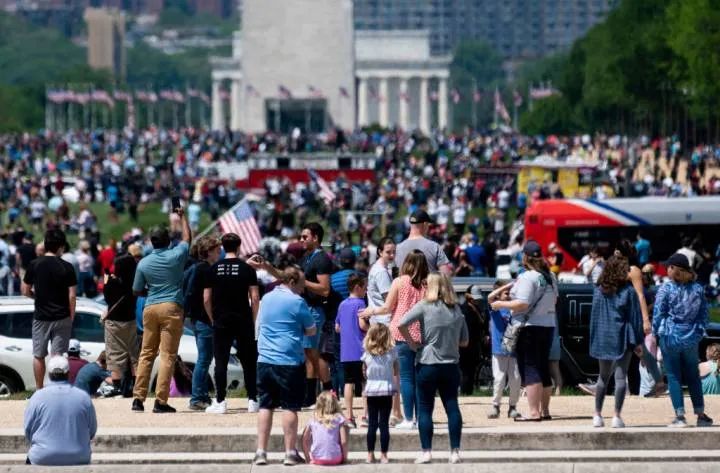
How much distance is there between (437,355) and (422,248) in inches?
73.9

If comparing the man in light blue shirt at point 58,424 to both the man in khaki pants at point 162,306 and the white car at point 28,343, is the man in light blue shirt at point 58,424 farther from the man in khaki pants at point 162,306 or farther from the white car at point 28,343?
the white car at point 28,343

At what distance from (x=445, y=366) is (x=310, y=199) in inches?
1845

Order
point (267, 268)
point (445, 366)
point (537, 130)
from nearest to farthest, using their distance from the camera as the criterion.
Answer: point (445, 366)
point (267, 268)
point (537, 130)

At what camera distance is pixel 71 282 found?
19.2 metres

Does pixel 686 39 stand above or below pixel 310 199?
above

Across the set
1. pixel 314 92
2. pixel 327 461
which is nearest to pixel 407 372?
pixel 327 461

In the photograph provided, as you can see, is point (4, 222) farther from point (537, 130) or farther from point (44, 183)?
point (537, 130)

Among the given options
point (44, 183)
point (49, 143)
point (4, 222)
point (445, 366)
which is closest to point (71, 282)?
point (445, 366)

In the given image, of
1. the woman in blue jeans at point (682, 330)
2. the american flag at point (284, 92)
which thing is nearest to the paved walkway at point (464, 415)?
the woman in blue jeans at point (682, 330)

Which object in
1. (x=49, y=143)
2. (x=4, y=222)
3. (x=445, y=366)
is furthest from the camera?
(x=49, y=143)

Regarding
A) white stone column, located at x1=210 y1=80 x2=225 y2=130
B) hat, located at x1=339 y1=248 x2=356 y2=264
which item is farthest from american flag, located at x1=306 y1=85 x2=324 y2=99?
hat, located at x1=339 y1=248 x2=356 y2=264

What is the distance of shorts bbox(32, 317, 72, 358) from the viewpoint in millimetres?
19219

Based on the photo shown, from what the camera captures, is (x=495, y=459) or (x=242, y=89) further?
(x=242, y=89)

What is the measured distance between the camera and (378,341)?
16.6 metres
